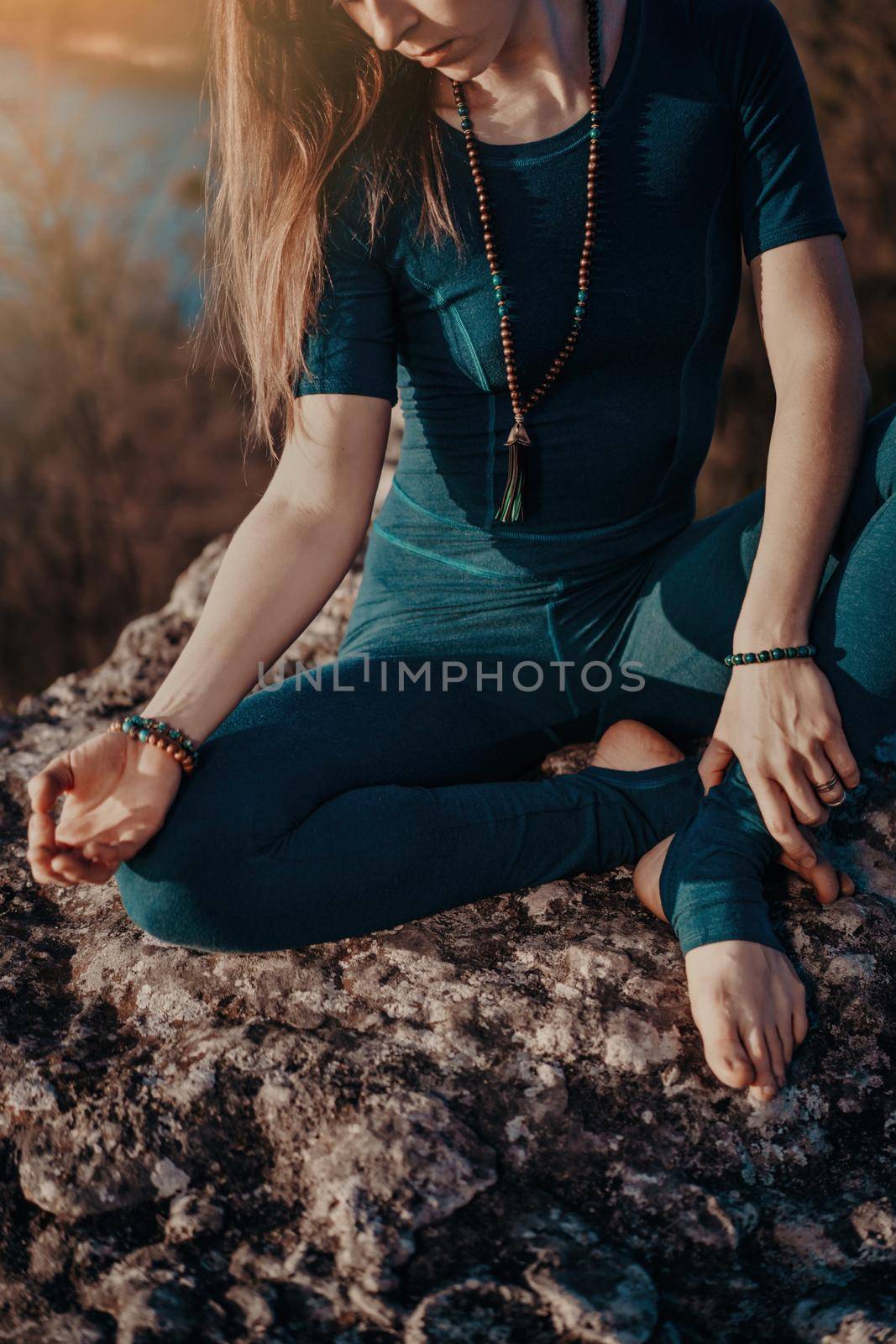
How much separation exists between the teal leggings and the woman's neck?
54 centimetres

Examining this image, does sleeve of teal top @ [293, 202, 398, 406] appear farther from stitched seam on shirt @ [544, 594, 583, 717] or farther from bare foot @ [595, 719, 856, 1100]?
bare foot @ [595, 719, 856, 1100]

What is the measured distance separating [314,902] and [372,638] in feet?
1.56

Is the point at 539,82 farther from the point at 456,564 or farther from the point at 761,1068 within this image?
the point at 761,1068

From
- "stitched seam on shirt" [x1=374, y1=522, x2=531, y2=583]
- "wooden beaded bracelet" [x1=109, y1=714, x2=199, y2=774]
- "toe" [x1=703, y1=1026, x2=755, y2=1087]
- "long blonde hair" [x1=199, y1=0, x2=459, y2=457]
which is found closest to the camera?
"toe" [x1=703, y1=1026, x2=755, y2=1087]

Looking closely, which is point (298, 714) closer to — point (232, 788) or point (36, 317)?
point (232, 788)

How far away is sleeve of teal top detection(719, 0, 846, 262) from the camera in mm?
1457

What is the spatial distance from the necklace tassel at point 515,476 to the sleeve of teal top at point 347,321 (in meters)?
0.20

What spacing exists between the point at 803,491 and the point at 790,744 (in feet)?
1.09

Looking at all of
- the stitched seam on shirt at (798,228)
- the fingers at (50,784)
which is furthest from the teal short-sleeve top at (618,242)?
the fingers at (50,784)

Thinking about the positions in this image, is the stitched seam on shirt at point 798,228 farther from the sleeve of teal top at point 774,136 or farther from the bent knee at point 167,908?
the bent knee at point 167,908

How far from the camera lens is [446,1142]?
45.2 inches

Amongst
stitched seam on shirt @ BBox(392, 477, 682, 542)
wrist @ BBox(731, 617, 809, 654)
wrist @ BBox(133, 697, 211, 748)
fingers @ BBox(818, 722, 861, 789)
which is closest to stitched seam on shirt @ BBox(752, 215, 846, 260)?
stitched seam on shirt @ BBox(392, 477, 682, 542)

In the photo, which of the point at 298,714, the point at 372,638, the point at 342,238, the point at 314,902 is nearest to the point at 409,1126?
the point at 314,902

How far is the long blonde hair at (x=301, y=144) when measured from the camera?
1.42 m
